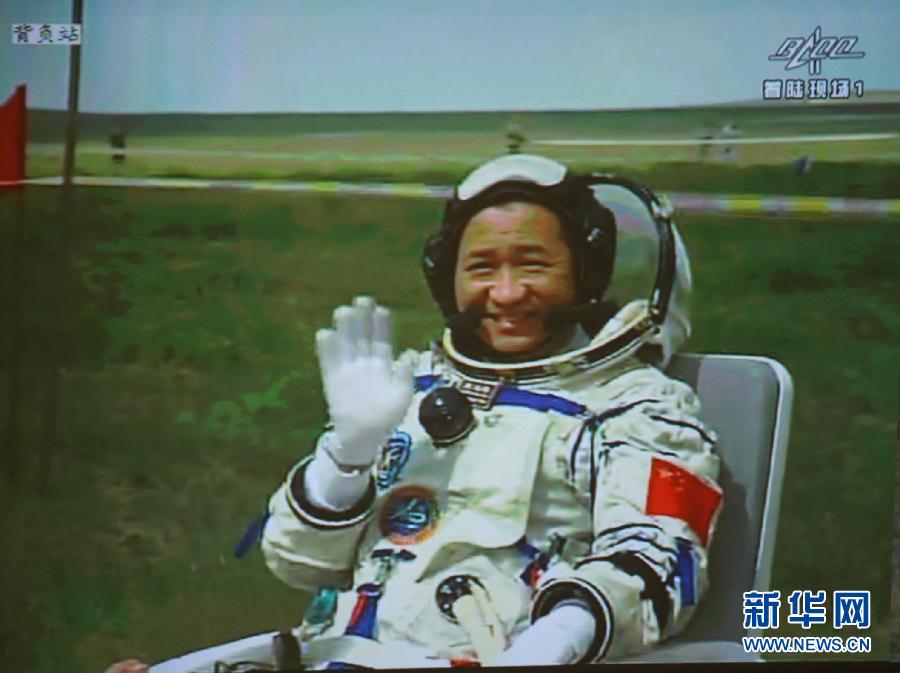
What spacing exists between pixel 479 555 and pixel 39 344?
3.38ft

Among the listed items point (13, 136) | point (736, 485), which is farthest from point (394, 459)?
point (13, 136)

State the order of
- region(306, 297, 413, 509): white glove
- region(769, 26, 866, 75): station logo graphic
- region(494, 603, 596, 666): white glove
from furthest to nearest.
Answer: region(769, 26, 866, 75): station logo graphic → region(306, 297, 413, 509): white glove → region(494, 603, 596, 666): white glove

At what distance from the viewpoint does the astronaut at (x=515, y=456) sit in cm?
305

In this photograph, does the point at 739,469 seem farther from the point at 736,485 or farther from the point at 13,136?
the point at 13,136

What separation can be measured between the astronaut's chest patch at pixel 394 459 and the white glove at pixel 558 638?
16.7 inches

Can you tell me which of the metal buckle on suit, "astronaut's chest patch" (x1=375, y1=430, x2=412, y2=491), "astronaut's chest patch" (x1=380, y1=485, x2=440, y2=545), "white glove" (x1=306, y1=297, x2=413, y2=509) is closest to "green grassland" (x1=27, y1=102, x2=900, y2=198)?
"white glove" (x1=306, y1=297, x2=413, y2=509)

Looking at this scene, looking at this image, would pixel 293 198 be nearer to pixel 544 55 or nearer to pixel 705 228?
pixel 544 55

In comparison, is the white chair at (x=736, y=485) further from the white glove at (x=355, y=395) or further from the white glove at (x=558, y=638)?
the white glove at (x=355, y=395)

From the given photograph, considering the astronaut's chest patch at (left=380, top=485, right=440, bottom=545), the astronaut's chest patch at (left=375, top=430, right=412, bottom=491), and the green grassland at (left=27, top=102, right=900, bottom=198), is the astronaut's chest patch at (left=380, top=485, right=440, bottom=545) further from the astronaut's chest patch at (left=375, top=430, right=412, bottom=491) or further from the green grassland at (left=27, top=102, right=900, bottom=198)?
the green grassland at (left=27, top=102, right=900, bottom=198)

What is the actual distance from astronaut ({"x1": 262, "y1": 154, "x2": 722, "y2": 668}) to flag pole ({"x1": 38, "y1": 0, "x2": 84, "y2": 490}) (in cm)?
49

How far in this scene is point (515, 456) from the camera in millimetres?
3104

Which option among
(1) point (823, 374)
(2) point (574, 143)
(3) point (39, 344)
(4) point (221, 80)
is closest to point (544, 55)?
(2) point (574, 143)

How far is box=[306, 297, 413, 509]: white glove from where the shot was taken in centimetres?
310

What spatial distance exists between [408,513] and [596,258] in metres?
0.67
